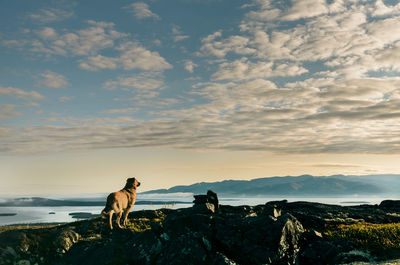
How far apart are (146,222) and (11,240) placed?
6.86 m

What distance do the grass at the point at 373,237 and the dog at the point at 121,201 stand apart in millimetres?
9991

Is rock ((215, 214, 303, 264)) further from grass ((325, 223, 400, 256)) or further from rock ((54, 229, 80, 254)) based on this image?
rock ((54, 229, 80, 254))

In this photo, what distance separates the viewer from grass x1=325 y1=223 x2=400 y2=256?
48.4 ft

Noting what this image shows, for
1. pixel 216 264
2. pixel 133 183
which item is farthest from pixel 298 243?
pixel 133 183

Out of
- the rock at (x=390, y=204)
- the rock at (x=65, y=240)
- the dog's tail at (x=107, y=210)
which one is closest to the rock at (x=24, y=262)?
the rock at (x=65, y=240)

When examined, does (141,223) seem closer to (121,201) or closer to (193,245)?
(121,201)

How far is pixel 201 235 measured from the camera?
41.3ft

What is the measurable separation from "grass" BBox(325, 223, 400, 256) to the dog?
32.8ft

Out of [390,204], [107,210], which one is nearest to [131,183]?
[107,210]

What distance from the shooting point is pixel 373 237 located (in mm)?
15547

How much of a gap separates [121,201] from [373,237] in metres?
12.2

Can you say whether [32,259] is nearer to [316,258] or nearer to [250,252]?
[250,252]

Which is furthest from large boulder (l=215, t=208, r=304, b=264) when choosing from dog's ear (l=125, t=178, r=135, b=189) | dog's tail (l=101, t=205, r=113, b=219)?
dog's ear (l=125, t=178, r=135, b=189)

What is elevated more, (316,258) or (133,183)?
(133,183)
